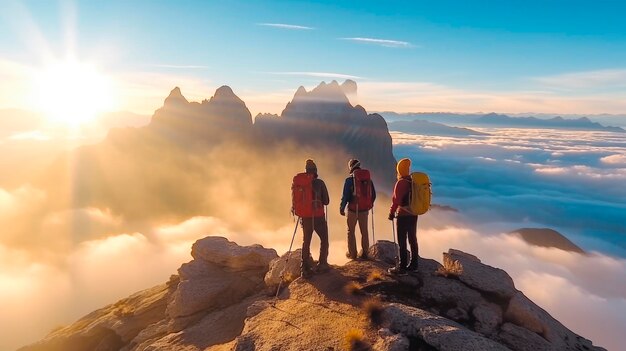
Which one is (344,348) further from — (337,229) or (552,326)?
(337,229)

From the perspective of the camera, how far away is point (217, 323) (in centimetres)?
1773

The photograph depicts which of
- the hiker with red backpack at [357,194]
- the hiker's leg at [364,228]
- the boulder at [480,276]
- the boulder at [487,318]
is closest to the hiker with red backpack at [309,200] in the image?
the hiker with red backpack at [357,194]

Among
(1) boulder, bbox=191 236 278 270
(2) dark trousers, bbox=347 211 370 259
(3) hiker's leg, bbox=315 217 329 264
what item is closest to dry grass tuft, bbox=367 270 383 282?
(2) dark trousers, bbox=347 211 370 259

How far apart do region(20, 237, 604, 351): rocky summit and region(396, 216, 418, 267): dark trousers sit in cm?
77

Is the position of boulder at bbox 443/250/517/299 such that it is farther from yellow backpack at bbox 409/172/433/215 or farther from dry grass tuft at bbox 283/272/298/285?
dry grass tuft at bbox 283/272/298/285

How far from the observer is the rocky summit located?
38.6 feet

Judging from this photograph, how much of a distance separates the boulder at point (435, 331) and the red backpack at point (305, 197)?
5.10 meters

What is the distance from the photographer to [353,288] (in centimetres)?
1456

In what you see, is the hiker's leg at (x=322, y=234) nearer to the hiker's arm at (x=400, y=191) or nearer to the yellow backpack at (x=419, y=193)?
the hiker's arm at (x=400, y=191)

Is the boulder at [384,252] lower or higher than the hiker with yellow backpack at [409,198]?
lower

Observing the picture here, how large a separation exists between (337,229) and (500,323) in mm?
183504

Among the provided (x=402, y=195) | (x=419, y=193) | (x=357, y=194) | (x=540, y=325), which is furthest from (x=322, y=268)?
(x=540, y=325)

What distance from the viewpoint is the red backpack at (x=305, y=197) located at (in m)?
15.8

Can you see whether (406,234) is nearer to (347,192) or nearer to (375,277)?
(375,277)
